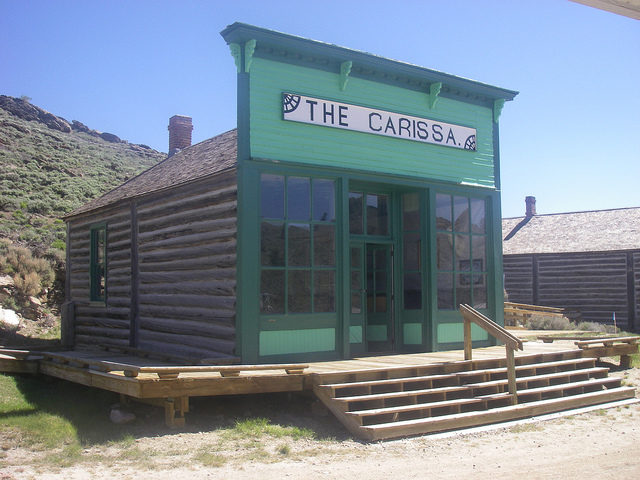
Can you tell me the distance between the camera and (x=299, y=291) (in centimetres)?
1053

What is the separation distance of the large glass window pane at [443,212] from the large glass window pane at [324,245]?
8.47ft

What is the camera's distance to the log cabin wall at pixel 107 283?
45.5 feet

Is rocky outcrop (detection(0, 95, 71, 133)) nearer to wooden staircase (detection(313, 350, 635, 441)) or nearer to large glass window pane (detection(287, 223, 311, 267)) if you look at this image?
large glass window pane (detection(287, 223, 311, 267))

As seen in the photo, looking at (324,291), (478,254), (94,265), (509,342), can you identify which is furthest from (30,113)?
(509,342)

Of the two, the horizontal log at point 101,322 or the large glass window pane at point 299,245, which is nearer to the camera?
the large glass window pane at point 299,245

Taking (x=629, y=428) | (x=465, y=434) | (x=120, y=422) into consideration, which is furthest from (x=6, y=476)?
(x=629, y=428)

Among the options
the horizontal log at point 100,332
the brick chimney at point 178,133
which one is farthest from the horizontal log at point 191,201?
the brick chimney at point 178,133

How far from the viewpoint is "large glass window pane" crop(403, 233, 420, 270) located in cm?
1250

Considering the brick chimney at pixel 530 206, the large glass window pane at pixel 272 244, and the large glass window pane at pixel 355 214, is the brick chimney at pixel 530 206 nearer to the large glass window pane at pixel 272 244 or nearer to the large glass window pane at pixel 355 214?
the large glass window pane at pixel 355 214

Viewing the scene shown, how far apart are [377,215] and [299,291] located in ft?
8.91

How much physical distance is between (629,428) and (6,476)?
292 inches

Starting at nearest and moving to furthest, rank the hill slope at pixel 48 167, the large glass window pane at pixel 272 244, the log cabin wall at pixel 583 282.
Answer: the large glass window pane at pixel 272 244 → the log cabin wall at pixel 583 282 → the hill slope at pixel 48 167

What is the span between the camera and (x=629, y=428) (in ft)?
28.1

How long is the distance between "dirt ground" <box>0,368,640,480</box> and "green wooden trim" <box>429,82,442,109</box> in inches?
259
